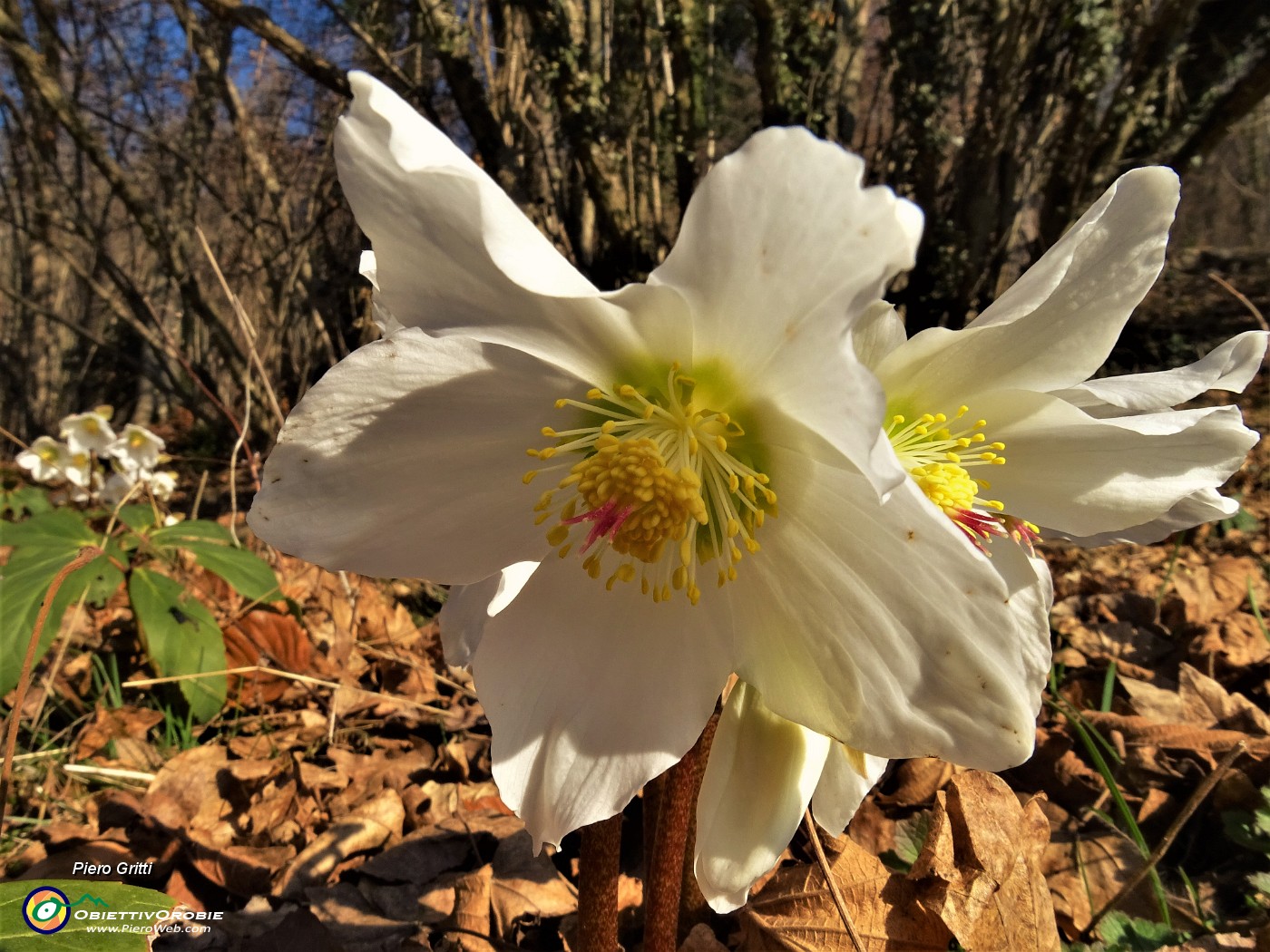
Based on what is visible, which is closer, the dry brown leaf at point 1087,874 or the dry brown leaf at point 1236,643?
the dry brown leaf at point 1087,874

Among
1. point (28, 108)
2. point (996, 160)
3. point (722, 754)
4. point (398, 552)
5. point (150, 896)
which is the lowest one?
point (150, 896)

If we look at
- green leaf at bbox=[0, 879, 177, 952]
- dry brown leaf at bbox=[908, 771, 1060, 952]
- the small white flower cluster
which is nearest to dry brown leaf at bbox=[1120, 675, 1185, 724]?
dry brown leaf at bbox=[908, 771, 1060, 952]

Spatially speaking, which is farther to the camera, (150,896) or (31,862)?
(31,862)

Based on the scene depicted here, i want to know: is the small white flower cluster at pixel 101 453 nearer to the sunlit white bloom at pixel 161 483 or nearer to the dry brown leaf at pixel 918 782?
the sunlit white bloom at pixel 161 483

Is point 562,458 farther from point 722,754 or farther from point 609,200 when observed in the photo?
point 609,200

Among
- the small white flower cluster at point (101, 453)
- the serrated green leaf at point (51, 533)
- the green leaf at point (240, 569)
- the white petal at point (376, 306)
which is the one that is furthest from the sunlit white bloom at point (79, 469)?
the white petal at point (376, 306)

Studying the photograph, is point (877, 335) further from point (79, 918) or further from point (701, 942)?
point (79, 918)

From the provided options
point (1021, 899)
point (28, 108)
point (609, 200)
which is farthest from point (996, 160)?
point (28, 108)
